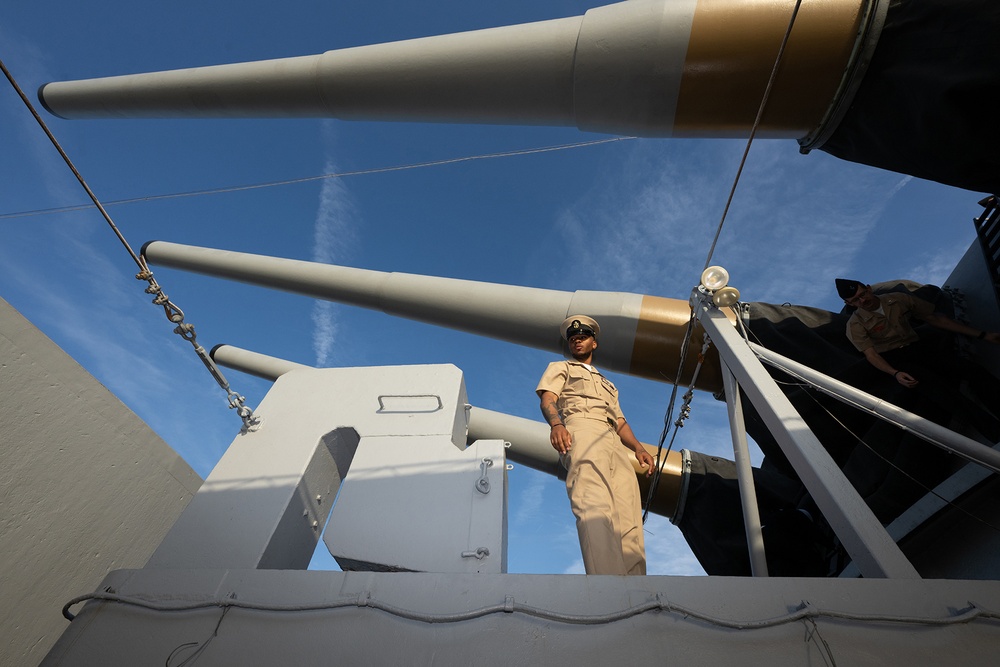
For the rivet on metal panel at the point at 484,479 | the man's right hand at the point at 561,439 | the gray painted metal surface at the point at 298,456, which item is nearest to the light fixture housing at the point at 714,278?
the man's right hand at the point at 561,439

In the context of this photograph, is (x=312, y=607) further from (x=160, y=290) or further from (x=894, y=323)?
(x=894, y=323)

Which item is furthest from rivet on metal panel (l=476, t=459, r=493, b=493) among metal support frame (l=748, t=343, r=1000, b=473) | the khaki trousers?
metal support frame (l=748, t=343, r=1000, b=473)

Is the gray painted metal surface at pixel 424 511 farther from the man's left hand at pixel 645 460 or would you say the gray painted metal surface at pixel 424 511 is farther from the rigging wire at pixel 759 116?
the rigging wire at pixel 759 116

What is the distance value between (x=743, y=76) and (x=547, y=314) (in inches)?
77.6

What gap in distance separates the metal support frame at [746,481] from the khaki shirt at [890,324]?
124 centimetres

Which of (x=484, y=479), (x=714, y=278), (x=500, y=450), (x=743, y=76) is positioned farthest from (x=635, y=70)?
(x=484, y=479)

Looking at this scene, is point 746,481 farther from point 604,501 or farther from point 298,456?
point 298,456

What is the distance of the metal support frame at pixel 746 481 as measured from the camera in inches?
A: 78.6

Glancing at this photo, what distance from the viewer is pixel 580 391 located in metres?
2.34

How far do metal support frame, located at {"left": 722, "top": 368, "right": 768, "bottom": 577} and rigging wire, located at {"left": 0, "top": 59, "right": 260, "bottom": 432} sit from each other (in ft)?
7.72

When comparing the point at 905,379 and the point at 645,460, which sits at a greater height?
the point at 905,379

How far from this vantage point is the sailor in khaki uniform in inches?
68.6

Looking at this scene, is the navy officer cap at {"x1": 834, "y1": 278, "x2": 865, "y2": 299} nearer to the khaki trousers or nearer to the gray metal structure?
the gray metal structure

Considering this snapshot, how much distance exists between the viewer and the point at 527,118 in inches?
100
